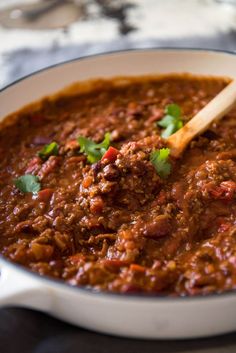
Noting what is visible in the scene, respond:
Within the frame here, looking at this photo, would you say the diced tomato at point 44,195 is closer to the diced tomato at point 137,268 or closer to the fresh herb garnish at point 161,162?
the fresh herb garnish at point 161,162

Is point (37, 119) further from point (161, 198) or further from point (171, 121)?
point (161, 198)

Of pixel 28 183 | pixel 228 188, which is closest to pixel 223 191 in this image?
pixel 228 188

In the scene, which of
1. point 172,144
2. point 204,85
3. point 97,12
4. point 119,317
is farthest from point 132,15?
point 119,317

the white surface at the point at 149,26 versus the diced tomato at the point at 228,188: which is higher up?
the diced tomato at the point at 228,188

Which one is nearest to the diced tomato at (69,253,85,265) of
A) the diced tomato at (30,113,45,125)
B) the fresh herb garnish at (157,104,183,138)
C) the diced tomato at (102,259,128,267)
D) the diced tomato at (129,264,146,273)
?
the diced tomato at (102,259,128,267)

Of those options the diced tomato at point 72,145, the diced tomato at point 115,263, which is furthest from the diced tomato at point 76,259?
the diced tomato at point 72,145

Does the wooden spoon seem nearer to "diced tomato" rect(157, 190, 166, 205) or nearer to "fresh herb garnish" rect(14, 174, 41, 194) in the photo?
"diced tomato" rect(157, 190, 166, 205)

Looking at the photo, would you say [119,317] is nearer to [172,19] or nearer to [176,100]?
[176,100]
